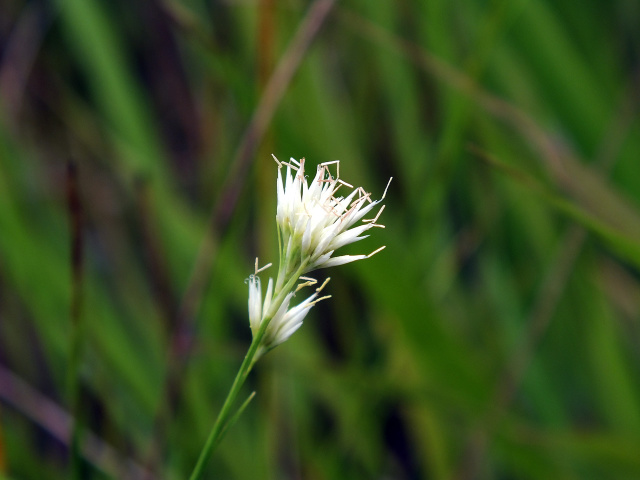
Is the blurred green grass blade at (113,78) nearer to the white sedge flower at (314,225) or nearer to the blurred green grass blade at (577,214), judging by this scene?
the blurred green grass blade at (577,214)

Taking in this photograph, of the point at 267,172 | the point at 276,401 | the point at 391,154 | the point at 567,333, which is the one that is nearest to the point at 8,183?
the point at 267,172

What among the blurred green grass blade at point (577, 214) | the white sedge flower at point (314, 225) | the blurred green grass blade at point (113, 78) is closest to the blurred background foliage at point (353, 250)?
the blurred green grass blade at point (113, 78)

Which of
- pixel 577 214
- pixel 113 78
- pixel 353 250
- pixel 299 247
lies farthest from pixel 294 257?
pixel 113 78

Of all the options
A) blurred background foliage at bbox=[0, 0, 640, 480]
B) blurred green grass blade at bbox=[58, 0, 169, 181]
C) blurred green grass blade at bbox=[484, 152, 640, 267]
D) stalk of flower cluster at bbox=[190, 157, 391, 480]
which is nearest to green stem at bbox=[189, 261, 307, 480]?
stalk of flower cluster at bbox=[190, 157, 391, 480]

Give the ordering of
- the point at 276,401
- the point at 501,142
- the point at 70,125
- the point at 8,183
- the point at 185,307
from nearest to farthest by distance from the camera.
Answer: the point at 185,307 < the point at 276,401 < the point at 8,183 < the point at 501,142 < the point at 70,125

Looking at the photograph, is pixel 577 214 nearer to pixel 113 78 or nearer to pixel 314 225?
pixel 314 225

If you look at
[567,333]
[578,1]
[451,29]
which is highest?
[578,1]

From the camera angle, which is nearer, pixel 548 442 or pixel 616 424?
pixel 548 442

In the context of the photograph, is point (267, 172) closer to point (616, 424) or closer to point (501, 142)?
point (501, 142)
